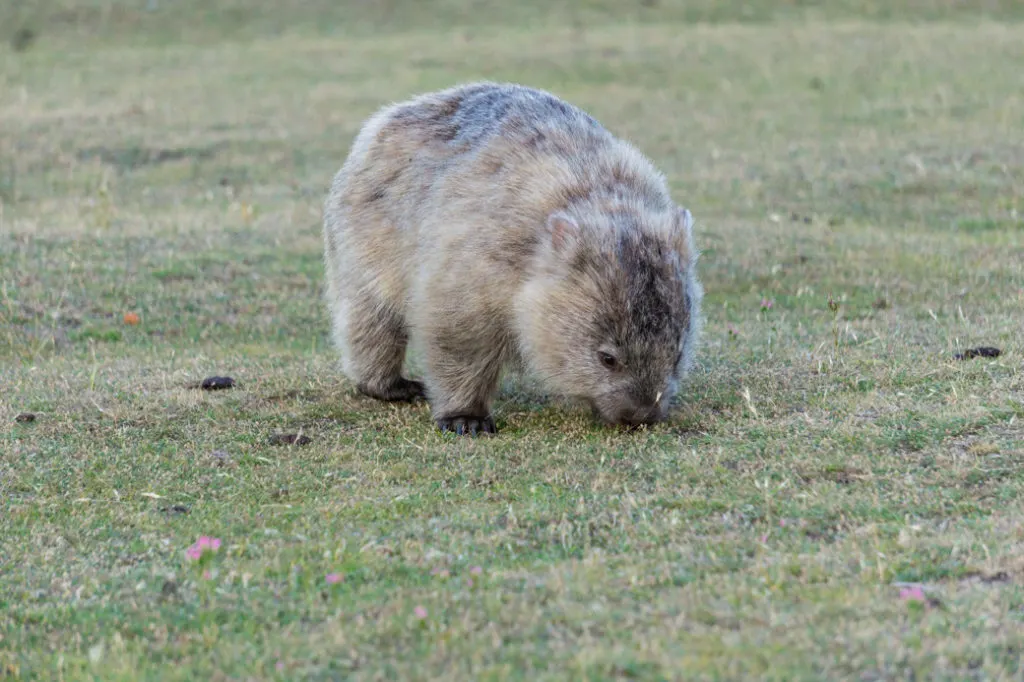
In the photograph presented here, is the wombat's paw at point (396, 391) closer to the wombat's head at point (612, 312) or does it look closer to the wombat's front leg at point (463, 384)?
the wombat's front leg at point (463, 384)

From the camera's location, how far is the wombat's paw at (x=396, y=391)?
7.80 meters

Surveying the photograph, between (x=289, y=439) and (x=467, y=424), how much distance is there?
89 cm

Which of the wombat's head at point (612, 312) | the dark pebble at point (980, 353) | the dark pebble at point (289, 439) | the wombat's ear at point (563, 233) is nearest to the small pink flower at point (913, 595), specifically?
the wombat's head at point (612, 312)

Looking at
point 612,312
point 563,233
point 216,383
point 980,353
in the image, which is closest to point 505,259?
point 563,233

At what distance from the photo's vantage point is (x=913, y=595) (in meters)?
4.29

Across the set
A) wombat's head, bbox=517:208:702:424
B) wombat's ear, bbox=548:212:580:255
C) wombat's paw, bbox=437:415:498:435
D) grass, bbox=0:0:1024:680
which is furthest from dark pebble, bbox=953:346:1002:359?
wombat's paw, bbox=437:415:498:435

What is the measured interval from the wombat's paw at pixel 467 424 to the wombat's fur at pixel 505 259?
1 cm

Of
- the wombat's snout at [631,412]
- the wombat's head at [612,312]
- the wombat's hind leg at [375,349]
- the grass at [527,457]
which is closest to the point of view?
the grass at [527,457]

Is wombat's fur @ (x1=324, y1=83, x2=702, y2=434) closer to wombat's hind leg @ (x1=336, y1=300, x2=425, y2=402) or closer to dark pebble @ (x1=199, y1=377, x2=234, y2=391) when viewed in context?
wombat's hind leg @ (x1=336, y1=300, x2=425, y2=402)

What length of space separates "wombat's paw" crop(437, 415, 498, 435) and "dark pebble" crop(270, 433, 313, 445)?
70 cm

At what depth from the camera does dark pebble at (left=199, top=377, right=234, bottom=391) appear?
7.87m

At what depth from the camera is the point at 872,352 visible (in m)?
7.86

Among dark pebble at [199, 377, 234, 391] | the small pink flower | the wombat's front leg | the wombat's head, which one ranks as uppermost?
the wombat's head

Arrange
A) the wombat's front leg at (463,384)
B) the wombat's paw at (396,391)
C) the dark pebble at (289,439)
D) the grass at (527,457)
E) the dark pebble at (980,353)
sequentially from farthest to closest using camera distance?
the wombat's paw at (396,391) → the dark pebble at (980,353) → the wombat's front leg at (463,384) → the dark pebble at (289,439) → the grass at (527,457)
